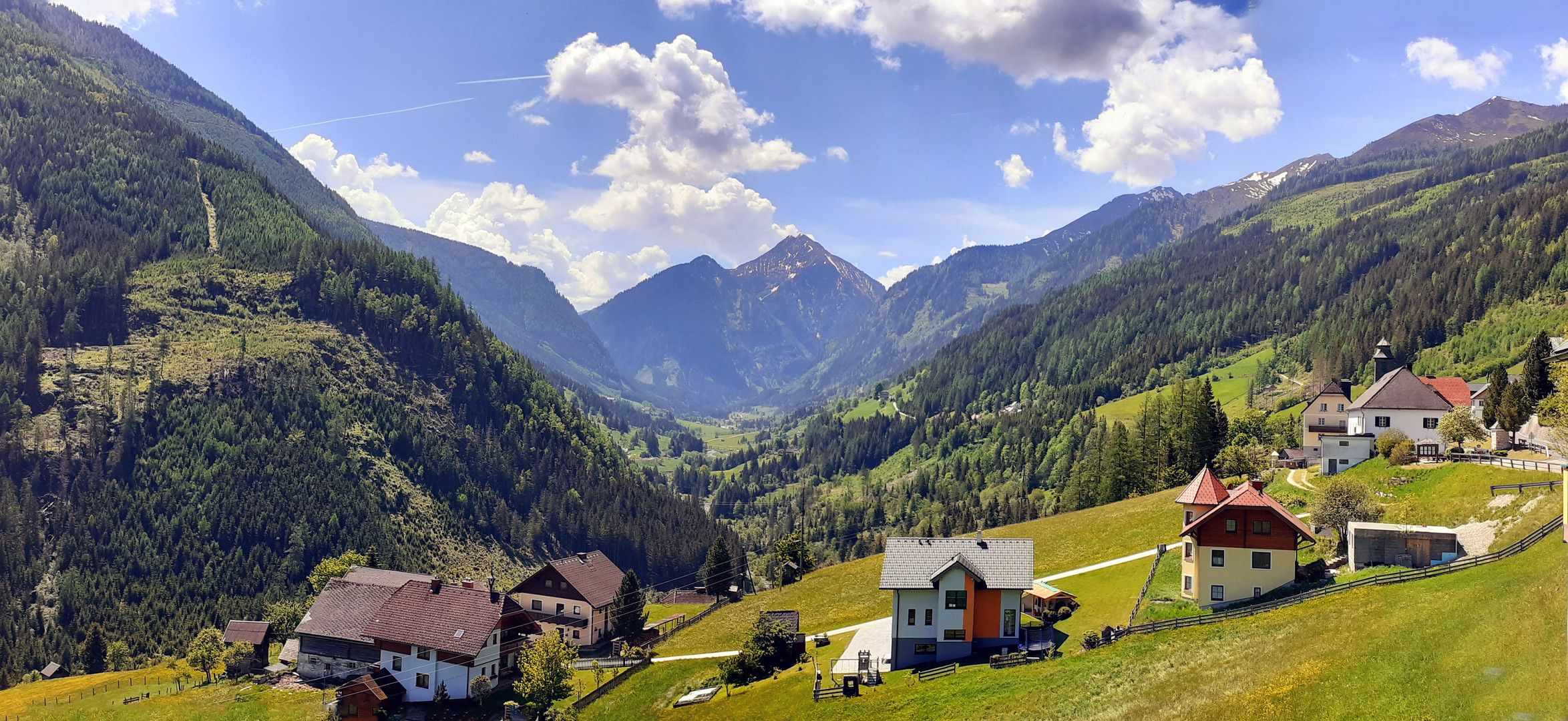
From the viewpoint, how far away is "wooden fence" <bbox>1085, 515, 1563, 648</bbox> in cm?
4441

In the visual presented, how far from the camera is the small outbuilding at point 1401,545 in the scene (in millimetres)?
49281

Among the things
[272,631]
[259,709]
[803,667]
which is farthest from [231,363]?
[803,667]

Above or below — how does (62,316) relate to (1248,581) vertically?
above

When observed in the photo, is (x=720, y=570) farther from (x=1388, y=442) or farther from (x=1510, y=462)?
(x=1510, y=462)

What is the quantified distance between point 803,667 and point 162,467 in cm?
15141

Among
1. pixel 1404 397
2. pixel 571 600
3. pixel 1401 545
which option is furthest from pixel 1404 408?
pixel 571 600

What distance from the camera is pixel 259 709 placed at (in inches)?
2704

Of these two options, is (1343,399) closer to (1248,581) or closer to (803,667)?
(1248,581)

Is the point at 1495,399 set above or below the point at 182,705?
above

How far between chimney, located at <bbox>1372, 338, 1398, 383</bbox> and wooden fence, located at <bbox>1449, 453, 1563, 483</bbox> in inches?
1834

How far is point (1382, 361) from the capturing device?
146m

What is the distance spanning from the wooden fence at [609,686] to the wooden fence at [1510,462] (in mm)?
71425

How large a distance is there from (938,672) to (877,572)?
40.3m

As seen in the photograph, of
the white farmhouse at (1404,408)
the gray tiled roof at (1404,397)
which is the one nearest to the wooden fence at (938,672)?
the white farmhouse at (1404,408)
